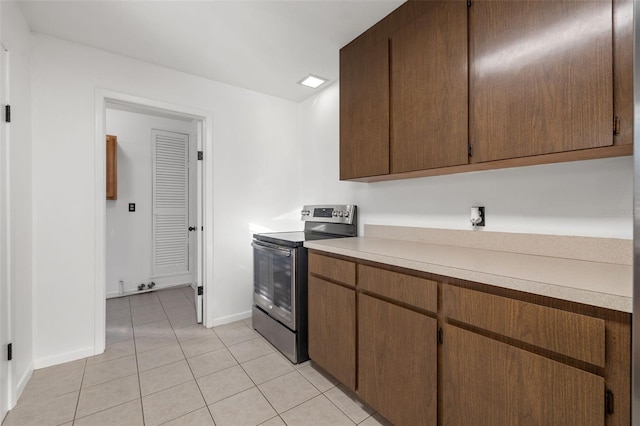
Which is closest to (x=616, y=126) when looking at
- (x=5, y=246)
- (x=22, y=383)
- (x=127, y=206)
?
(x=5, y=246)

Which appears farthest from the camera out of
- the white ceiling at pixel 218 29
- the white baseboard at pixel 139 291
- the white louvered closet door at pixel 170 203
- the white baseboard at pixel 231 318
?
the white louvered closet door at pixel 170 203

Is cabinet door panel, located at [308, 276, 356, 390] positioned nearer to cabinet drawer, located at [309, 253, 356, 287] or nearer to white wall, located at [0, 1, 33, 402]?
cabinet drawer, located at [309, 253, 356, 287]

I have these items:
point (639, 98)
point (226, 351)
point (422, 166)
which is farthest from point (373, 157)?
point (226, 351)

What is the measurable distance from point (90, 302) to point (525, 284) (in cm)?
282

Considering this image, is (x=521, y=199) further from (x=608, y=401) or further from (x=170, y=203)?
(x=170, y=203)

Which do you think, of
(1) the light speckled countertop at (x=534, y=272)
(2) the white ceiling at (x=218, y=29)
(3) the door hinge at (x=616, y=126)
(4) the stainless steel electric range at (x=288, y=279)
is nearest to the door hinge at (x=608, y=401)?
(1) the light speckled countertop at (x=534, y=272)

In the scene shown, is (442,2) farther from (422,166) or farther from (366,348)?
(366,348)

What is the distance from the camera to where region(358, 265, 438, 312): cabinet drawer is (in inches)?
48.2

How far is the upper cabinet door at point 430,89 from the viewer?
1469 millimetres

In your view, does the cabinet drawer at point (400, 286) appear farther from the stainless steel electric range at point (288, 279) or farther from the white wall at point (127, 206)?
the white wall at point (127, 206)

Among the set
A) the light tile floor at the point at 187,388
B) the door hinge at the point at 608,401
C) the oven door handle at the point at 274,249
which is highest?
the oven door handle at the point at 274,249

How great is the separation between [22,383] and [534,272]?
2892 mm

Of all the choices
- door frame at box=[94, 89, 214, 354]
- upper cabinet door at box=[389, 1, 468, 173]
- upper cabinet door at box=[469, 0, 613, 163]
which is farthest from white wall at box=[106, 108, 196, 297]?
upper cabinet door at box=[469, 0, 613, 163]

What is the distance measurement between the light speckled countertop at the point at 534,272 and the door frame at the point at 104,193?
1780 mm
